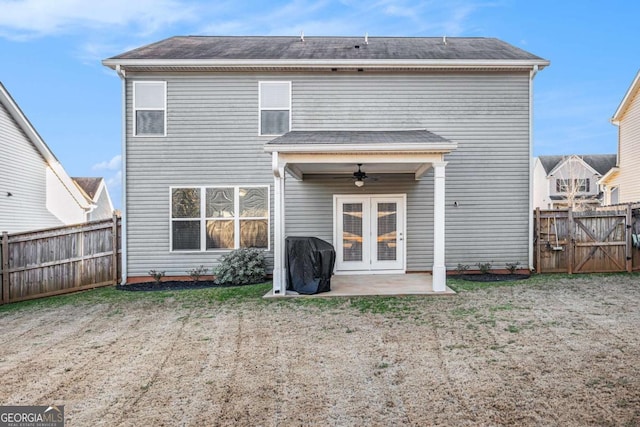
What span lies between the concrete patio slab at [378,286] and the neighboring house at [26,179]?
34.8ft

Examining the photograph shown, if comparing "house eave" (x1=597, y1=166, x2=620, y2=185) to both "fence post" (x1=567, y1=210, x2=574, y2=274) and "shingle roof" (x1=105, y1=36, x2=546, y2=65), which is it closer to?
"fence post" (x1=567, y1=210, x2=574, y2=274)

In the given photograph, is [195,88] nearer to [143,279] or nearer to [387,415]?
[143,279]

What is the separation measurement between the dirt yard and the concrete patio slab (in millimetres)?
499

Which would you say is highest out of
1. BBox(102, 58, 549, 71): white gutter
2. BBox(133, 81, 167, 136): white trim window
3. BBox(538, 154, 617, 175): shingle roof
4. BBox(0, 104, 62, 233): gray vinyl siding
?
BBox(538, 154, 617, 175): shingle roof

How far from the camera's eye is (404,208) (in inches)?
391

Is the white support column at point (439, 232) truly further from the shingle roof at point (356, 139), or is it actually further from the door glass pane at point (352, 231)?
the door glass pane at point (352, 231)

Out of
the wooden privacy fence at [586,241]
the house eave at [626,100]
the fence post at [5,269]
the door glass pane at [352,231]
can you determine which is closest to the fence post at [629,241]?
the wooden privacy fence at [586,241]

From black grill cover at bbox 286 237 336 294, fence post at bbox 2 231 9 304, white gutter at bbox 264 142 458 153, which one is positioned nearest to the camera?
white gutter at bbox 264 142 458 153

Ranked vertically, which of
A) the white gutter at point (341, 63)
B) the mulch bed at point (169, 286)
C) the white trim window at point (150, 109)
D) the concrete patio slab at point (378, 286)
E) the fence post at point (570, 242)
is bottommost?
the mulch bed at point (169, 286)

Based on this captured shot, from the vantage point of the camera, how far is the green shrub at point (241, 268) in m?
9.02

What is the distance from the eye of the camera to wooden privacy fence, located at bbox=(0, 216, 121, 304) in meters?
8.41

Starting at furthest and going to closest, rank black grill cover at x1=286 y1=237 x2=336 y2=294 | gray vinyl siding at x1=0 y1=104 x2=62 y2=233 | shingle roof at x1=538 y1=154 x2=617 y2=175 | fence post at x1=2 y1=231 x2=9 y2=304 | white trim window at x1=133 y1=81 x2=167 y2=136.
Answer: shingle roof at x1=538 y1=154 x2=617 y2=175, gray vinyl siding at x1=0 y1=104 x2=62 y2=233, white trim window at x1=133 y1=81 x2=167 y2=136, fence post at x1=2 y1=231 x2=9 y2=304, black grill cover at x1=286 y1=237 x2=336 y2=294

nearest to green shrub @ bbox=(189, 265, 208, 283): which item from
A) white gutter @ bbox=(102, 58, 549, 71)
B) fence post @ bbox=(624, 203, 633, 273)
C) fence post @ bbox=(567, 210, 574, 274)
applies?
white gutter @ bbox=(102, 58, 549, 71)

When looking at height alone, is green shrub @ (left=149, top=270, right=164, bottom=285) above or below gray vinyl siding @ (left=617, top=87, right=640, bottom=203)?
below
